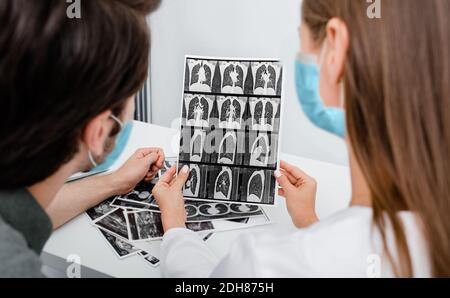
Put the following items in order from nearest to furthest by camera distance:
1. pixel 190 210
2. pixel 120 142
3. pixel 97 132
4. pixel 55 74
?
pixel 55 74 → pixel 97 132 → pixel 120 142 → pixel 190 210

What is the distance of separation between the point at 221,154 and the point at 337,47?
13.8 inches

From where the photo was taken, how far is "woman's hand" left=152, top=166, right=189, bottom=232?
38.0 inches

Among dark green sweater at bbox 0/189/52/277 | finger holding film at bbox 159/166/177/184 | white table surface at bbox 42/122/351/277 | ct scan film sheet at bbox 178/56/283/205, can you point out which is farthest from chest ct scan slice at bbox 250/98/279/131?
dark green sweater at bbox 0/189/52/277

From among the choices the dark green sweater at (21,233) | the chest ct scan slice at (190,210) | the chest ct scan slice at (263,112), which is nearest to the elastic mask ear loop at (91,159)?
the dark green sweater at (21,233)

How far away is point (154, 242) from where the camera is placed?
965 mm

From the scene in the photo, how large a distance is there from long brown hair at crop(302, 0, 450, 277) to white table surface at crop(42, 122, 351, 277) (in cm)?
19

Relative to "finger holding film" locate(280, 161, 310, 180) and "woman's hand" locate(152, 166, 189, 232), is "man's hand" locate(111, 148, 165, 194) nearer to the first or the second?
"woman's hand" locate(152, 166, 189, 232)

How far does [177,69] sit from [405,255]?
0.60 m

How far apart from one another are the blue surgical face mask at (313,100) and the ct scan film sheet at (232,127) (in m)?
0.06

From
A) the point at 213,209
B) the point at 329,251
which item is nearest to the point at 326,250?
the point at 329,251

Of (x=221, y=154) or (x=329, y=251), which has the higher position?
(x=221, y=154)

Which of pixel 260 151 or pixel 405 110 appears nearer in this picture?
pixel 405 110

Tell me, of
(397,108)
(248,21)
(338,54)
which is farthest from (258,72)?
(397,108)

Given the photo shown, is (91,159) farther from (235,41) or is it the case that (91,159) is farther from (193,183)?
(235,41)
